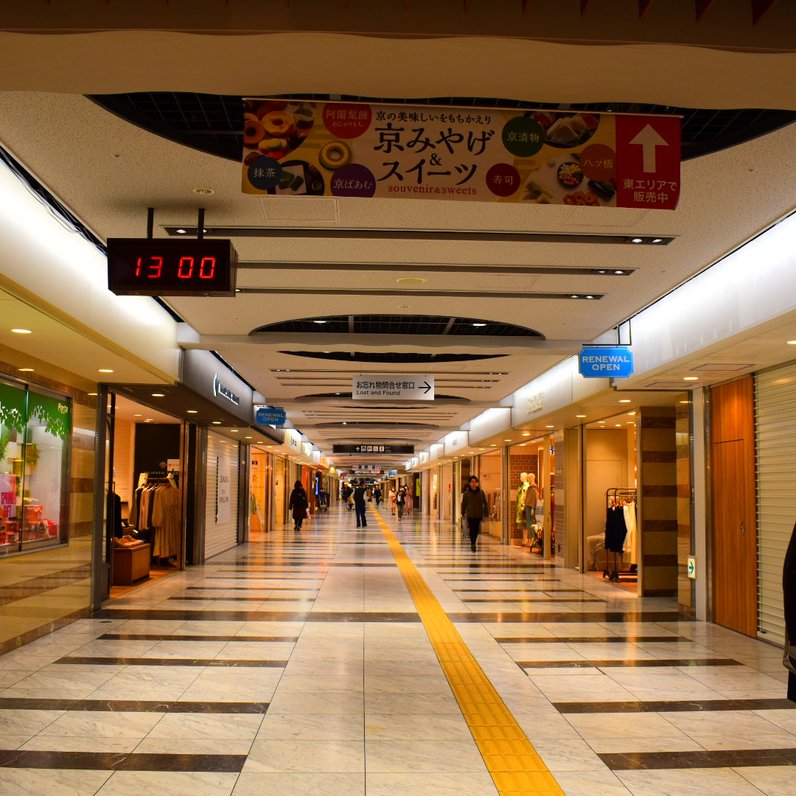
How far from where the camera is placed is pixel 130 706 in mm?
5270

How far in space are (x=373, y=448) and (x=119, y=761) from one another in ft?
86.2

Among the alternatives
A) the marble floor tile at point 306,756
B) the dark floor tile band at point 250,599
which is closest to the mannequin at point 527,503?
the dark floor tile band at point 250,599

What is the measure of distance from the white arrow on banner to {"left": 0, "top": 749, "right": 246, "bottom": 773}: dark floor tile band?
3.50m

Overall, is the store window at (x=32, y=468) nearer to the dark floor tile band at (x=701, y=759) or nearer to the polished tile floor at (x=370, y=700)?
the polished tile floor at (x=370, y=700)

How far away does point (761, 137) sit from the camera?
4.07 metres

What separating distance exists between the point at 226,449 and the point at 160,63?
1543 centimetres

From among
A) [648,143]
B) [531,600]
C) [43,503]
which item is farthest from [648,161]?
[531,600]

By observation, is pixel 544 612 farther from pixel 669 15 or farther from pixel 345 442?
pixel 345 442

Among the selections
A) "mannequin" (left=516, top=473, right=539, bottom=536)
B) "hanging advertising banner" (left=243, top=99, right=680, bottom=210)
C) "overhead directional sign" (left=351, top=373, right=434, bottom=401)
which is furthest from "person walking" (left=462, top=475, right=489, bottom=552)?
"hanging advertising banner" (left=243, top=99, right=680, bottom=210)

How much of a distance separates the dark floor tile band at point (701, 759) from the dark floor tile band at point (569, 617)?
425 cm

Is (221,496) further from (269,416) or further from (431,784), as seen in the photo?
(431,784)

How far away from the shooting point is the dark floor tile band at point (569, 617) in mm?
8852

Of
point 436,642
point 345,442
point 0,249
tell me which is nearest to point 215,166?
point 0,249

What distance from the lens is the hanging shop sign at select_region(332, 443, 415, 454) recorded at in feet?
100
